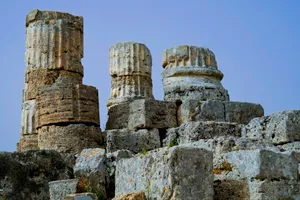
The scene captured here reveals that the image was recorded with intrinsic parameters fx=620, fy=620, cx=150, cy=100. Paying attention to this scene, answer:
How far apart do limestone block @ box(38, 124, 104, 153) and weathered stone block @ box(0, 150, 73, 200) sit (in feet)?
9.19

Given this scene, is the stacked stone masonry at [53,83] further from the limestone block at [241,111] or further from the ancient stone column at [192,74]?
the limestone block at [241,111]

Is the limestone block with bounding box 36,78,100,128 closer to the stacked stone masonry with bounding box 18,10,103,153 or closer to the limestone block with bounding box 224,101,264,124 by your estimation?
the stacked stone masonry with bounding box 18,10,103,153

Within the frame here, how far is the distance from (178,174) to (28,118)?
9024 mm

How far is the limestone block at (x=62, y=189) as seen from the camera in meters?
7.70

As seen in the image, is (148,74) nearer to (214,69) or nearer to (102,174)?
(214,69)

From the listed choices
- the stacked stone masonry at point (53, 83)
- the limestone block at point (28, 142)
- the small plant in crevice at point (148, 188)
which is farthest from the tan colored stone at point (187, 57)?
the small plant in crevice at point (148, 188)

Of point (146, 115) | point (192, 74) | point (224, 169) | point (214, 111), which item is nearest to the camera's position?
point (224, 169)

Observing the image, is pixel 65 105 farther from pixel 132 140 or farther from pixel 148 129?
pixel 148 129

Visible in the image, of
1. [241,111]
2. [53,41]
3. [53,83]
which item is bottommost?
[241,111]

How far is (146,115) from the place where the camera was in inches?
481

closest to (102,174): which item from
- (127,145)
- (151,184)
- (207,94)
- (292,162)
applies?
(151,184)

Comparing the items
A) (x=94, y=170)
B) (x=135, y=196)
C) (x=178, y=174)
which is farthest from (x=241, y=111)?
(x=178, y=174)

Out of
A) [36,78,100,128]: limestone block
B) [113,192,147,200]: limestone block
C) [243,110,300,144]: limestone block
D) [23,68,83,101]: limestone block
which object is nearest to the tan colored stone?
[23,68,83,101]: limestone block

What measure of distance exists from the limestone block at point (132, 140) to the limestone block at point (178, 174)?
5.82 meters
